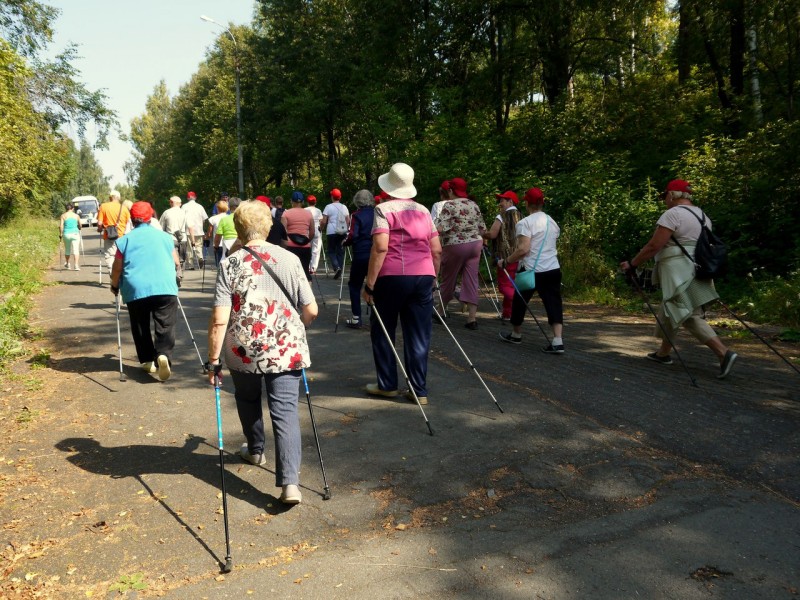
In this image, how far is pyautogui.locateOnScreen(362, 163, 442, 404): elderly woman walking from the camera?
6.18m

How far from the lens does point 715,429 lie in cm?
567

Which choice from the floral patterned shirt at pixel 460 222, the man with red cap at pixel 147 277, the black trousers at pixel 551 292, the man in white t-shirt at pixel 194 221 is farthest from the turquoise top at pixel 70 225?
the black trousers at pixel 551 292

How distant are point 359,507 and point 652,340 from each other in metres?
6.23

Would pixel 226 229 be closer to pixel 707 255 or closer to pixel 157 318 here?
pixel 157 318

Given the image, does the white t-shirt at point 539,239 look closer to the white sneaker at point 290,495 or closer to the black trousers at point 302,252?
the black trousers at point 302,252

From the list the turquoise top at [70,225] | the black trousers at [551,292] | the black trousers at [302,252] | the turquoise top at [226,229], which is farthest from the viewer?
the turquoise top at [70,225]

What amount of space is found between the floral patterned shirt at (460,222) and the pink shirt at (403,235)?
141 inches

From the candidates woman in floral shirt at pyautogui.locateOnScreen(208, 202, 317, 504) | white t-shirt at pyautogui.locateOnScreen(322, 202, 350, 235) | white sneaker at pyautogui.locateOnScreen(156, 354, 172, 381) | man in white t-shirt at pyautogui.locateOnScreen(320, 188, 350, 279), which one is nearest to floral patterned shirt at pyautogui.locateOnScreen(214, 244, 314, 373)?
woman in floral shirt at pyautogui.locateOnScreen(208, 202, 317, 504)

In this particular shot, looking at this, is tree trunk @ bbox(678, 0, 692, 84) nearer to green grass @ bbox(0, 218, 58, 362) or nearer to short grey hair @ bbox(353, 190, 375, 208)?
short grey hair @ bbox(353, 190, 375, 208)

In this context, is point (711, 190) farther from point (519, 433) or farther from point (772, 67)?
point (519, 433)

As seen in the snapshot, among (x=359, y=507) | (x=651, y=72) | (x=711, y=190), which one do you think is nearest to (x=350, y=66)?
(x=651, y=72)

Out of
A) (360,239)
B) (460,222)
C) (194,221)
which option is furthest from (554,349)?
(194,221)

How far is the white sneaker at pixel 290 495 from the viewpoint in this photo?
4.35 m

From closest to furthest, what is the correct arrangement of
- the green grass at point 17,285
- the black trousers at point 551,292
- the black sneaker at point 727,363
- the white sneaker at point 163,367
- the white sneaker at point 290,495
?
the white sneaker at point 290,495 < the white sneaker at point 163,367 < the black sneaker at point 727,363 < the black trousers at point 551,292 < the green grass at point 17,285
